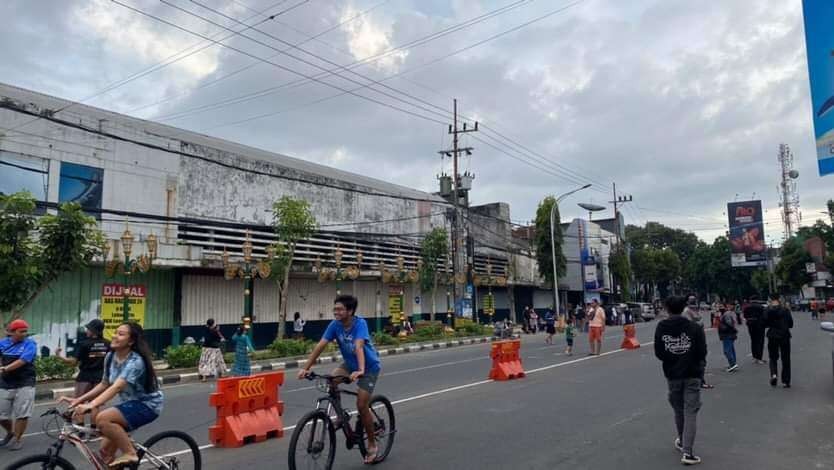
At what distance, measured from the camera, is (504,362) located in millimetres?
13703

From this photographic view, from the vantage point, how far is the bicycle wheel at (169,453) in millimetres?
4969

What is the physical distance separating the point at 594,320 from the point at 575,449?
12.0m

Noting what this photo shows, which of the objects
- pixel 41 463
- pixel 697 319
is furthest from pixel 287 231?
pixel 41 463

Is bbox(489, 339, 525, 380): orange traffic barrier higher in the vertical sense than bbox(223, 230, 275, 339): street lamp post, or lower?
lower

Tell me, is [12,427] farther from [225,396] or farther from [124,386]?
[124,386]

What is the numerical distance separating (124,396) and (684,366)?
5386mm

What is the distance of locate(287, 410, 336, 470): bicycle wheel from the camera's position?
5371 millimetres

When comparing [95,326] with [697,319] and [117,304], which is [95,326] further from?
[117,304]

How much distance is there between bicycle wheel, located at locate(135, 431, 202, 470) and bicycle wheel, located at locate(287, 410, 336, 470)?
0.85 m

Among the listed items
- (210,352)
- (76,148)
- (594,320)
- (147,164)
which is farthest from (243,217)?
(594,320)

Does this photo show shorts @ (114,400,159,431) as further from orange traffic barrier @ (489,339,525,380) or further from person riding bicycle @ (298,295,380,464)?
orange traffic barrier @ (489,339,525,380)

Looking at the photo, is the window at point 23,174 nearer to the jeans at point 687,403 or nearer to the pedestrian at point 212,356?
the pedestrian at point 212,356

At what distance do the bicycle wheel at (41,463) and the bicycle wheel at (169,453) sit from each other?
1.92ft

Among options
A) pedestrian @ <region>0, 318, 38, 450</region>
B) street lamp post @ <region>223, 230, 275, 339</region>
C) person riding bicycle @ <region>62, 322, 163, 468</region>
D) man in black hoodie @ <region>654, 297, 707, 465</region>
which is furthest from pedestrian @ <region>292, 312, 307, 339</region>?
person riding bicycle @ <region>62, 322, 163, 468</region>
